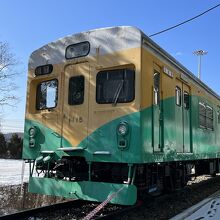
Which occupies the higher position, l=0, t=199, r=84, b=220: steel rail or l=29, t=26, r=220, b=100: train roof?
l=29, t=26, r=220, b=100: train roof

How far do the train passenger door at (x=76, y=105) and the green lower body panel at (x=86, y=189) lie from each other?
80cm

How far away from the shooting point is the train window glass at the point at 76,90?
855 centimetres

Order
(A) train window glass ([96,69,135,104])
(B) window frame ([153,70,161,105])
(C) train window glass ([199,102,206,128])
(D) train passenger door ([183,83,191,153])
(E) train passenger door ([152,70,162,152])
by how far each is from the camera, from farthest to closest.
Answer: (C) train window glass ([199,102,206,128]) < (D) train passenger door ([183,83,191,153]) < (B) window frame ([153,70,161,105]) < (E) train passenger door ([152,70,162,152]) < (A) train window glass ([96,69,135,104])

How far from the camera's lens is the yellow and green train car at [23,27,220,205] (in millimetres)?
7719

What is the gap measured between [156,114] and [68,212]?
288cm

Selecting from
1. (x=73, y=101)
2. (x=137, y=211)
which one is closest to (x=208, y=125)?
(x=137, y=211)

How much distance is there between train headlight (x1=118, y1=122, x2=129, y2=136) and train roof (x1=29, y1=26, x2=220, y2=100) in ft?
5.02

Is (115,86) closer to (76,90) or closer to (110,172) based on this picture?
(76,90)

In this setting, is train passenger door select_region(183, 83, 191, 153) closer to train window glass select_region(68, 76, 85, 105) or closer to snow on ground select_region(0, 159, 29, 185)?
train window glass select_region(68, 76, 85, 105)

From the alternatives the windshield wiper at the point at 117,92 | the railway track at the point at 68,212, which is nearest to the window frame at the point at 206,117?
the railway track at the point at 68,212

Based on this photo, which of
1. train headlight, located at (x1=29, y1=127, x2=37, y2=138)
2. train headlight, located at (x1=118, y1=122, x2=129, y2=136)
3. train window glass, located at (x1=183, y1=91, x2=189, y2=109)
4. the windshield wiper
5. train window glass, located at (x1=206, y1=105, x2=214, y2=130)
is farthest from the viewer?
train window glass, located at (x1=206, y1=105, x2=214, y2=130)

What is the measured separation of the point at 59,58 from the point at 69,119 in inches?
56.1

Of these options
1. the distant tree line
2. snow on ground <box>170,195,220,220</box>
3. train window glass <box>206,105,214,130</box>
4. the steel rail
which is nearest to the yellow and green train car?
the steel rail

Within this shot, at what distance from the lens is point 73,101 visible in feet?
28.3
